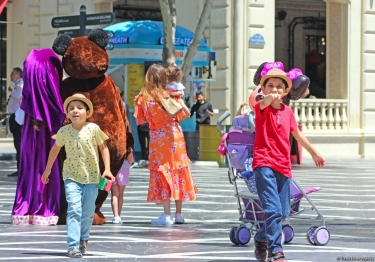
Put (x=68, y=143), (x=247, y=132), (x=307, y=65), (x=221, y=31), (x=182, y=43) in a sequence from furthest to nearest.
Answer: (x=307, y=65)
(x=221, y=31)
(x=182, y=43)
(x=247, y=132)
(x=68, y=143)

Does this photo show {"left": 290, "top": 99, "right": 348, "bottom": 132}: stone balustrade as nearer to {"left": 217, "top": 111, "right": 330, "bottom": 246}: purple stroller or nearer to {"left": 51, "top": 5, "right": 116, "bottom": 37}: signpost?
{"left": 51, "top": 5, "right": 116, "bottom": 37}: signpost

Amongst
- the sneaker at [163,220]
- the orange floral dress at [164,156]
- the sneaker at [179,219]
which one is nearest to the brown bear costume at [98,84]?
the orange floral dress at [164,156]

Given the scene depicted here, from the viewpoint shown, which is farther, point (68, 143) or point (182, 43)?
point (182, 43)

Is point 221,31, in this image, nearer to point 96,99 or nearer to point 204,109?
point 204,109

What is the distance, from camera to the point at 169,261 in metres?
7.85

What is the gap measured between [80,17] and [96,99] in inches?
299

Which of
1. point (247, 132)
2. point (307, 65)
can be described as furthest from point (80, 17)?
point (307, 65)

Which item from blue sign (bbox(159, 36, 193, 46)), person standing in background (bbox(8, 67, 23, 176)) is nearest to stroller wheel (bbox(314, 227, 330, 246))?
person standing in background (bbox(8, 67, 23, 176))

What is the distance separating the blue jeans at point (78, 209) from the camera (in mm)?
8125

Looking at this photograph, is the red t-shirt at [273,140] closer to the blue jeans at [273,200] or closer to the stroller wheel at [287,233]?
the blue jeans at [273,200]

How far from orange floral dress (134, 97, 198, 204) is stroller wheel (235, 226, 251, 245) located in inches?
87.7

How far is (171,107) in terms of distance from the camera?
1106 centimetres

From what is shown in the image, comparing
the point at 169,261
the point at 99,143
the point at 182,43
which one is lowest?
the point at 169,261

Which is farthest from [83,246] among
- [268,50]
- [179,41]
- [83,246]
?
[268,50]
